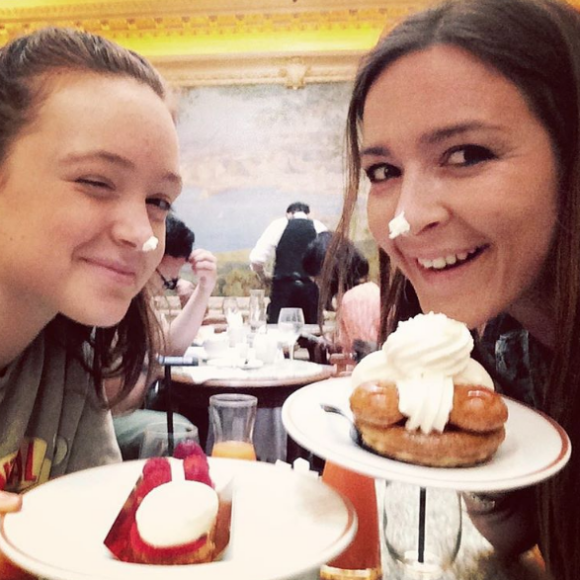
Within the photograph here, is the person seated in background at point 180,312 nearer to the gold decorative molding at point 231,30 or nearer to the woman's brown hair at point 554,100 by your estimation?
the woman's brown hair at point 554,100

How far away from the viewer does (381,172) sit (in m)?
1.23

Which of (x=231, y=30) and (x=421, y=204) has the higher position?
(x=231, y=30)

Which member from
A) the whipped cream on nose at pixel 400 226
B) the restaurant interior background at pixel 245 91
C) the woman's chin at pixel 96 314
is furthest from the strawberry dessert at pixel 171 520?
the restaurant interior background at pixel 245 91

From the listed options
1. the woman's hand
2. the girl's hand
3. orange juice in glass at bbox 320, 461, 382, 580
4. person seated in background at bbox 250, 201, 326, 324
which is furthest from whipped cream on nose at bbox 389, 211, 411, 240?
person seated in background at bbox 250, 201, 326, 324

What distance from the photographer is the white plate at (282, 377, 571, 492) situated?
73 centimetres

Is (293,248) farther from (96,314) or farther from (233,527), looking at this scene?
(233,527)

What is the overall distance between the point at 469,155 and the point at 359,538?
690 millimetres

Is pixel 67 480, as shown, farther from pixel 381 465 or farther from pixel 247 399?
pixel 247 399

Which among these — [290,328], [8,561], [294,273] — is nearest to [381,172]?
[8,561]

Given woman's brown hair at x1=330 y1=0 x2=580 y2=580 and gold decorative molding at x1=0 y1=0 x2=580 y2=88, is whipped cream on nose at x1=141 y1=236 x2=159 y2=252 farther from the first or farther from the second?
gold decorative molding at x1=0 y1=0 x2=580 y2=88

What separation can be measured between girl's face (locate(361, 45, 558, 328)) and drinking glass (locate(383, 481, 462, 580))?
364mm

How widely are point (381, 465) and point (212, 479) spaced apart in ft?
0.85

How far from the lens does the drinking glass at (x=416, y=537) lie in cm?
88

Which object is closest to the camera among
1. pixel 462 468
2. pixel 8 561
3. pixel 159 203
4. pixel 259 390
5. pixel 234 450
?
pixel 8 561
